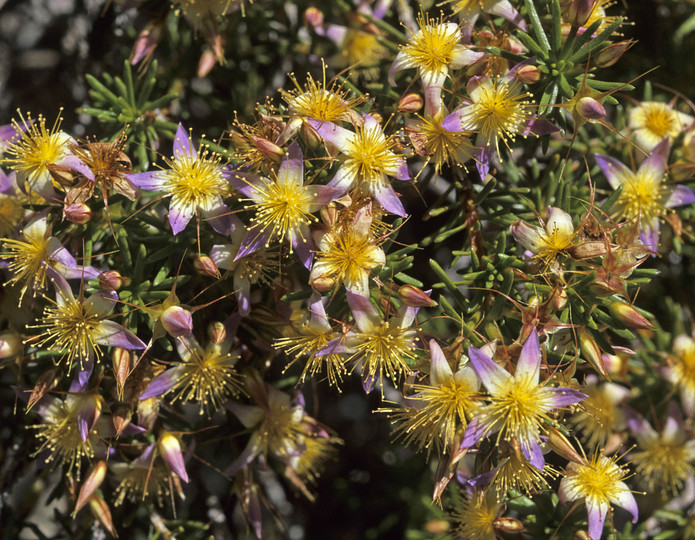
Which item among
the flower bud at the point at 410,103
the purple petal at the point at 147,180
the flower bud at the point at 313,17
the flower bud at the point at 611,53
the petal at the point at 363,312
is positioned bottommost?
the petal at the point at 363,312

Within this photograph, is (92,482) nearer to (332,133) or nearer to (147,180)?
(147,180)

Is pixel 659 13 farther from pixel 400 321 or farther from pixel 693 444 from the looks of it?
pixel 400 321

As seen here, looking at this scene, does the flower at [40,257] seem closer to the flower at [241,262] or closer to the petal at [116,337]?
the petal at [116,337]

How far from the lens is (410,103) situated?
126 centimetres

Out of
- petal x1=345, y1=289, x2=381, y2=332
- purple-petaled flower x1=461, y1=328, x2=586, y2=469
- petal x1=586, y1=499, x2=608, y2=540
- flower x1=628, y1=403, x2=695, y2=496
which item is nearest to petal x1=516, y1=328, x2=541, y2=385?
purple-petaled flower x1=461, y1=328, x2=586, y2=469

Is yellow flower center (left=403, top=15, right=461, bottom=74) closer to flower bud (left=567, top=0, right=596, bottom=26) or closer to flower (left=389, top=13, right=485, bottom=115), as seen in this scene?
flower (left=389, top=13, right=485, bottom=115)

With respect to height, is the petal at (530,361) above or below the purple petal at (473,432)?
above

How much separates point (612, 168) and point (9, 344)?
1.41 m

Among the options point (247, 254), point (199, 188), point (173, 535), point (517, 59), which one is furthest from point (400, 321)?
point (173, 535)

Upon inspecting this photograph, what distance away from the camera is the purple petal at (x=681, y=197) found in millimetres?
1476

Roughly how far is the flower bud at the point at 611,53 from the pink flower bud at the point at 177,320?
948 millimetres

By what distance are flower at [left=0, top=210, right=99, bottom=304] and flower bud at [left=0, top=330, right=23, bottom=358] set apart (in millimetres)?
157

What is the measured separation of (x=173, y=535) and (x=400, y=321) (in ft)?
2.79

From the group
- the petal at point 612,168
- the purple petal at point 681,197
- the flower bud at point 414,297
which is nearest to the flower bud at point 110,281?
the flower bud at point 414,297
